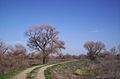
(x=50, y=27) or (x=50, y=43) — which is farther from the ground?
(x=50, y=27)

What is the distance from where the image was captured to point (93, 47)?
238 feet

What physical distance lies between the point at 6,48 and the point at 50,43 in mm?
10992

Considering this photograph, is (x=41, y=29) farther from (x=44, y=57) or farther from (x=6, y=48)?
(x=6, y=48)

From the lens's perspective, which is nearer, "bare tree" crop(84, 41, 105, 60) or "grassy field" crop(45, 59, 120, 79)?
"grassy field" crop(45, 59, 120, 79)

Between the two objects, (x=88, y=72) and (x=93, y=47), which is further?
(x=93, y=47)

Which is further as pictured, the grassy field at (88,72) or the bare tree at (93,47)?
the bare tree at (93,47)

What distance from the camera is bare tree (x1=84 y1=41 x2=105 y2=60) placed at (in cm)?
6988

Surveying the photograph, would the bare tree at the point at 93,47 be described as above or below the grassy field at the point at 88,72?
above

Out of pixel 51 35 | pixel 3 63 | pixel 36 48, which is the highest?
pixel 51 35

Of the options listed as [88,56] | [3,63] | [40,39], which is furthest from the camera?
[88,56]

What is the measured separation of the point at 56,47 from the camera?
143 feet

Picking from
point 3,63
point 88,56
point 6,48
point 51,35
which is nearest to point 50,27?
point 51,35

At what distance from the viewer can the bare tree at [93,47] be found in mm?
69875

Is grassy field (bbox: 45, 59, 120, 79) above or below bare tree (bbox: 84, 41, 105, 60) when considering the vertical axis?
below
